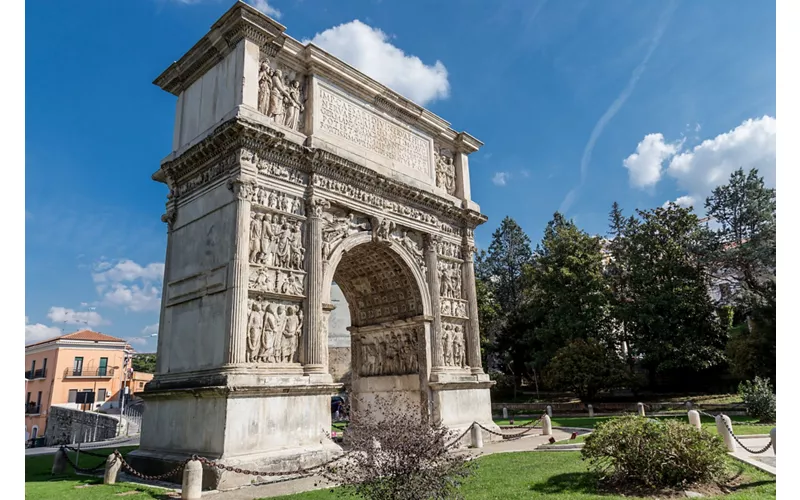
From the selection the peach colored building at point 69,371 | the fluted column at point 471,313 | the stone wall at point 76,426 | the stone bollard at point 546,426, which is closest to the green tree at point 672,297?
the stone bollard at point 546,426

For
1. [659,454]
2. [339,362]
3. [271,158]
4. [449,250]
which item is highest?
[271,158]

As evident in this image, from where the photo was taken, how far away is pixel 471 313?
→ 17.8 m

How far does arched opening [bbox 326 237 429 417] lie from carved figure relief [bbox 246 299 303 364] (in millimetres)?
3096

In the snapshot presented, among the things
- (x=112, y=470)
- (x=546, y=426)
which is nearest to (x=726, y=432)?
(x=546, y=426)

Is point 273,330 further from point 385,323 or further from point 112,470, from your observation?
point 385,323

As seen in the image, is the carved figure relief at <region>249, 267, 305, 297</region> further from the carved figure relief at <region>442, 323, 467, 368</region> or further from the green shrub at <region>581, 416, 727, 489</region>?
the green shrub at <region>581, 416, 727, 489</region>

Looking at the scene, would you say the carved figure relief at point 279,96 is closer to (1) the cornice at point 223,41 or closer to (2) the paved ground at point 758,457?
(1) the cornice at point 223,41

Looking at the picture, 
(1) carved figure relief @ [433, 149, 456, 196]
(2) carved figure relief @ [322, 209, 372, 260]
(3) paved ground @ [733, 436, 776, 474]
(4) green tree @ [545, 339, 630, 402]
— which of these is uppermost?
(1) carved figure relief @ [433, 149, 456, 196]

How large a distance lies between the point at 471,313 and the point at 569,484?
31.9 feet

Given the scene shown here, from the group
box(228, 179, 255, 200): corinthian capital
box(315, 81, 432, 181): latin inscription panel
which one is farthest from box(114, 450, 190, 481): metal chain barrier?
box(315, 81, 432, 181): latin inscription panel

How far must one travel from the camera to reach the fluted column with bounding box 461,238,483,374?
17422 mm

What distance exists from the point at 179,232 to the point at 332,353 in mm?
23049

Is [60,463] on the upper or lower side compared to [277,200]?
lower

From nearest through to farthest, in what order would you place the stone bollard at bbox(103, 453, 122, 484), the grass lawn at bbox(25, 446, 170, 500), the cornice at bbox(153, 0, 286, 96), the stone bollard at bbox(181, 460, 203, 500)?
the stone bollard at bbox(181, 460, 203, 500) < the grass lawn at bbox(25, 446, 170, 500) < the stone bollard at bbox(103, 453, 122, 484) < the cornice at bbox(153, 0, 286, 96)
